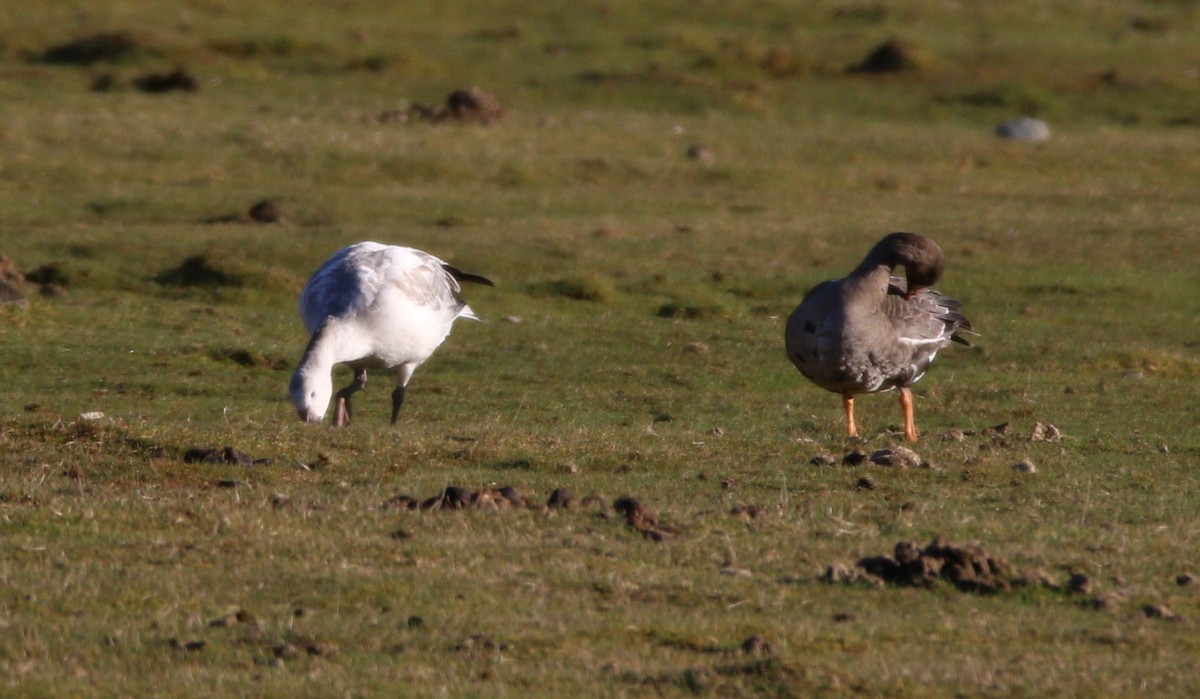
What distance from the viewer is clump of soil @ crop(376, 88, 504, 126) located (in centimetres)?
2802

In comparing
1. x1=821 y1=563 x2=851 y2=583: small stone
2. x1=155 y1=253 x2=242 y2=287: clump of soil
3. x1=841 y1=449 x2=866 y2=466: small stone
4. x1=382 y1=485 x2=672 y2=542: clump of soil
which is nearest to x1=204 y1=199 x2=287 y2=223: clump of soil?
x1=155 y1=253 x2=242 y2=287: clump of soil

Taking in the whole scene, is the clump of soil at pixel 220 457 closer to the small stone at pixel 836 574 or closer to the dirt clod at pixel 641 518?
the dirt clod at pixel 641 518

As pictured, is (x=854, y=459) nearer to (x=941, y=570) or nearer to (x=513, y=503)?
(x=513, y=503)

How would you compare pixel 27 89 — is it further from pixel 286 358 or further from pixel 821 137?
pixel 286 358

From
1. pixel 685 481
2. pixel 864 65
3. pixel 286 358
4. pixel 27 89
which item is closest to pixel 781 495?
pixel 685 481

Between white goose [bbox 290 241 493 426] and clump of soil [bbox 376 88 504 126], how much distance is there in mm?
15421

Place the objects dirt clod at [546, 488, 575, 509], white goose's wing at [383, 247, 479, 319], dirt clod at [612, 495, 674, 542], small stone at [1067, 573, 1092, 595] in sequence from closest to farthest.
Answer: small stone at [1067, 573, 1092, 595]
dirt clod at [612, 495, 674, 542]
dirt clod at [546, 488, 575, 509]
white goose's wing at [383, 247, 479, 319]

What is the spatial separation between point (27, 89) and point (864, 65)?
55.3ft

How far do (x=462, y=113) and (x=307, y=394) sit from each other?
17.6 m

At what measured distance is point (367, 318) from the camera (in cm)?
1160

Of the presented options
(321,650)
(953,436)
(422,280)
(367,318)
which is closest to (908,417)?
(953,436)

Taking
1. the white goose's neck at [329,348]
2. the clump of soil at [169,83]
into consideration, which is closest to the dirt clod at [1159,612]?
the white goose's neck at [329,348]

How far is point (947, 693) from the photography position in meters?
5.87

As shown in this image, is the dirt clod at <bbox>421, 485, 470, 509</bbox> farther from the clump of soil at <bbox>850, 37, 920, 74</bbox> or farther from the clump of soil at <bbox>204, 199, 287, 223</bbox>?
the clump of soil at <bbox>850, 37, 920, 74</bbox>
